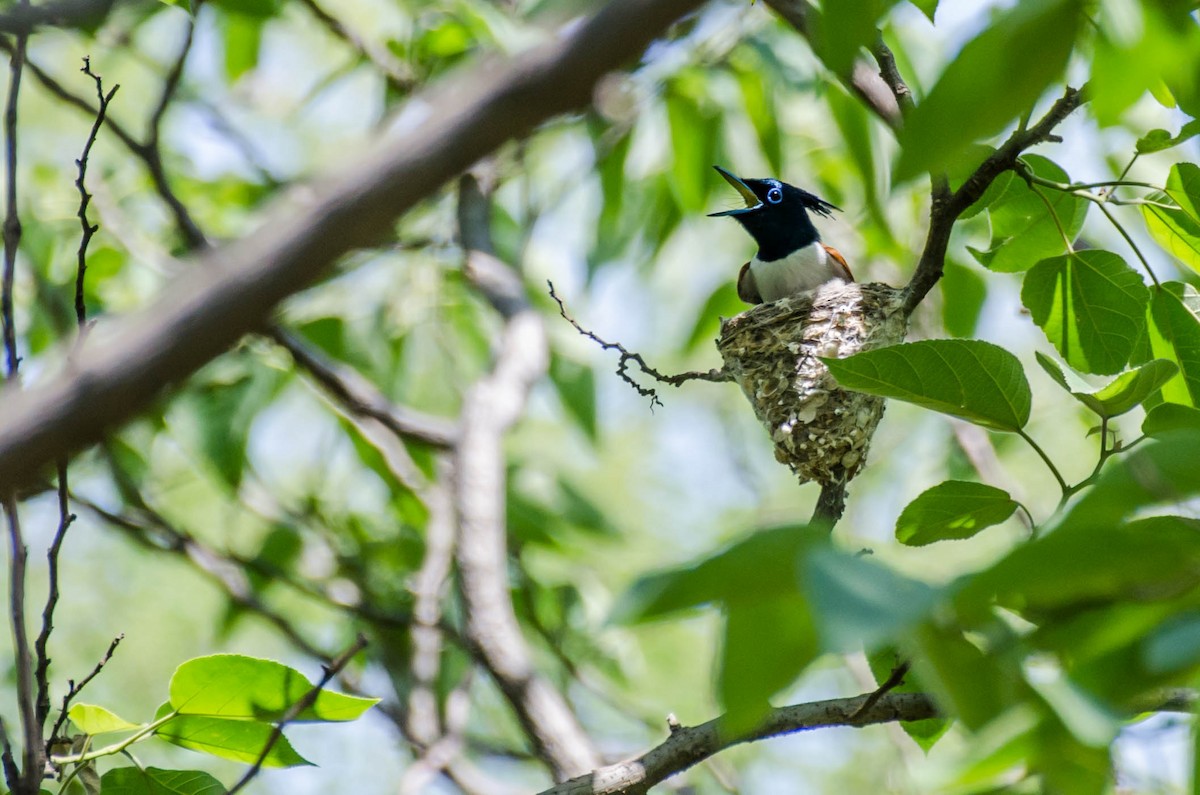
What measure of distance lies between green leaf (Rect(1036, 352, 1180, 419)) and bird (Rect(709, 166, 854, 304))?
10.9ft

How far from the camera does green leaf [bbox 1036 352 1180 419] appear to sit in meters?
1.94

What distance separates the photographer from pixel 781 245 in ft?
18.6

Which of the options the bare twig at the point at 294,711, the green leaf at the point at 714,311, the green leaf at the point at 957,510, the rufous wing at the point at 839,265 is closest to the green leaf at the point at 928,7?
the green leaf at the point at 957,510

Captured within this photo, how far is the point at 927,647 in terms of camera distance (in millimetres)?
1075

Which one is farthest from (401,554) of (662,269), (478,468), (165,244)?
(662,269)

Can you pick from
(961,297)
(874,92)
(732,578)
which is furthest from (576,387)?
(732,578)

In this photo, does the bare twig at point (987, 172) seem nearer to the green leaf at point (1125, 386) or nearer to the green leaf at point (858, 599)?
the green leaf at point (1125, 386)

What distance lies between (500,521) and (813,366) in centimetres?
136

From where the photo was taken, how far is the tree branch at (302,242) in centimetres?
90

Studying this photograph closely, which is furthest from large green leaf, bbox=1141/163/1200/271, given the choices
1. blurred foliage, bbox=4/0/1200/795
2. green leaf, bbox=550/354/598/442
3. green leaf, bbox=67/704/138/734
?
green leaf, bbox=550/354/598/442

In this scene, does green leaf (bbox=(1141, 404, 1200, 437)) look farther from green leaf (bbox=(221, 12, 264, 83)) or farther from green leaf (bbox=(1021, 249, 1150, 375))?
green leaf (bbox=(221, 12, 264, 83))

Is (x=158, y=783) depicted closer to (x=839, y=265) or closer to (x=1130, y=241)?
(x=1130, y=241)

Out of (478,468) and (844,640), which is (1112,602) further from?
(478,468)

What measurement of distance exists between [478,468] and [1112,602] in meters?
3.59
